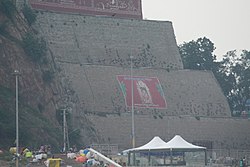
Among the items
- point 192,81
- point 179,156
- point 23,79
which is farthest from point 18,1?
point 179,156

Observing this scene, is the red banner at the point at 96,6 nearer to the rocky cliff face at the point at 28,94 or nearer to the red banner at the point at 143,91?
the rocky cliff face at the point at 28,94

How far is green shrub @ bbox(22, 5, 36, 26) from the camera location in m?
92.2

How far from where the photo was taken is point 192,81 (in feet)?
334

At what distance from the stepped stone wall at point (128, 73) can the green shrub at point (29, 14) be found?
2298 mm

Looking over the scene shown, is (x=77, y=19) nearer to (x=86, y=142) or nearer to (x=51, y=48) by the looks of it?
(x=51, y=48)

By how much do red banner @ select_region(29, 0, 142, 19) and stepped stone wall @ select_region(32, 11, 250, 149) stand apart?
1.27m

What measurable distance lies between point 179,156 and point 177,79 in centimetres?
3632

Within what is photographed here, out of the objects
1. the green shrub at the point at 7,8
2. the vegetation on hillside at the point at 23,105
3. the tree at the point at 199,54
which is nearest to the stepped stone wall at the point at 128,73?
the vegetation on hillside at the point at 23,105

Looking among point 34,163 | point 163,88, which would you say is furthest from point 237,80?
point 34,163

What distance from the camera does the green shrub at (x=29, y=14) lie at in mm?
92188

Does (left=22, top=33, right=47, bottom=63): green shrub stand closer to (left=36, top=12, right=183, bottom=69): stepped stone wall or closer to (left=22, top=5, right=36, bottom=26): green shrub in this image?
(left=22, top=5, right=36, bottom=26): green shrub

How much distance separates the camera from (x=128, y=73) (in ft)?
317

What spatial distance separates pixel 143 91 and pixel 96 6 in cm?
1262

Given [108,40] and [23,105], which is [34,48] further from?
[108,40]
